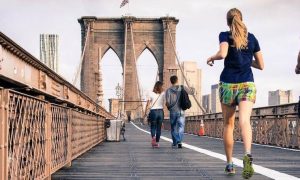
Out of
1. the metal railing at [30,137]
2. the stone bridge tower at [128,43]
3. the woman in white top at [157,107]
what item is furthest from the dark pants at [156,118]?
the stone bridge tower at [128,43]

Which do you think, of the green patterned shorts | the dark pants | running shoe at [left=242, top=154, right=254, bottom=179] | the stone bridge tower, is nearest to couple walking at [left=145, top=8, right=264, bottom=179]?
the green patterned shorts

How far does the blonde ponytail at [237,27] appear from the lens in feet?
20.2

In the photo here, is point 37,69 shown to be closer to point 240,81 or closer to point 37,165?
point 37,165

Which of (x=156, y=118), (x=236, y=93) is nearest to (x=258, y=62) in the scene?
(x=236, y=93)

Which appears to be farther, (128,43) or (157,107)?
(128,43)

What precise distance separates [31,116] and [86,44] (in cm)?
9312

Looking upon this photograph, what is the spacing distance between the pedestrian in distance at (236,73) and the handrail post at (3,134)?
2.88 metres

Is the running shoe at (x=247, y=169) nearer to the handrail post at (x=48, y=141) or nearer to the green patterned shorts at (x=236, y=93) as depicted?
the green patterned shorts at (x=236, y=93)

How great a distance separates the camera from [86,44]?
9700 centimetres

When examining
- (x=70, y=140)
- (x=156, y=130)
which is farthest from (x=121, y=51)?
(x=70, y=140)

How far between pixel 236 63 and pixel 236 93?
0.32 m

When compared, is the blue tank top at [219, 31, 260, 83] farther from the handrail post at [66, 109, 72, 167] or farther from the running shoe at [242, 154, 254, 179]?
the handrail post at [66, 109, 72, 167]

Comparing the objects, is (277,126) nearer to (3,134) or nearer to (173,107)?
(173,107)

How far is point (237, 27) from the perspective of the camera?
6.14 metres
